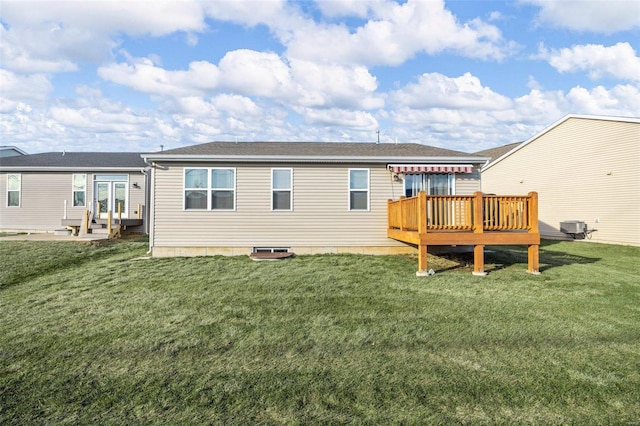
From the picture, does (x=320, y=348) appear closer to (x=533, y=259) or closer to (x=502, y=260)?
(x=533, y=259)

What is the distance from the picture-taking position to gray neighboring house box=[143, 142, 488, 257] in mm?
10516

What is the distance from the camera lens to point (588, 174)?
15602mm

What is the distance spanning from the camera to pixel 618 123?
1441cm

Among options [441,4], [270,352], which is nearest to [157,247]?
[270,352]

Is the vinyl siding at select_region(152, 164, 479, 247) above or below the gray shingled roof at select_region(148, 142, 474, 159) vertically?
below

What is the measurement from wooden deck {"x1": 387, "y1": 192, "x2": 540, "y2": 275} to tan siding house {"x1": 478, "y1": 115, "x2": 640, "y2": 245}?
29.3ft

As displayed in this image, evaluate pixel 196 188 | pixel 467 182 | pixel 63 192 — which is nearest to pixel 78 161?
pixel 63 192

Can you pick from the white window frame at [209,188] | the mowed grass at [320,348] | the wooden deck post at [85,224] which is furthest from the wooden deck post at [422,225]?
the wooden deck post at [85,224]

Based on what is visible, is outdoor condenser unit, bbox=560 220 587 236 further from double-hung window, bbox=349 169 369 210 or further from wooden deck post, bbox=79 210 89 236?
wooden deck post, bbox=79 210 89 236

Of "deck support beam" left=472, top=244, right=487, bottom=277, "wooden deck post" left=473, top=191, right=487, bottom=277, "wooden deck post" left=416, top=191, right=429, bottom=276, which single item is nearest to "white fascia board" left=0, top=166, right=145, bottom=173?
"wooden deck post" left=416, top=191, right=429, bottom=276

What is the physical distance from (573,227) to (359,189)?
34.1 feet

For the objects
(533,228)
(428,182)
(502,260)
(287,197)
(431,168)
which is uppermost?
(431,168)

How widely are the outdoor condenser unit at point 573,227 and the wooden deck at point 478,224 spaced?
911 cm

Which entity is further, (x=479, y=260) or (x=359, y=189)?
A: (x=359, y=189)
